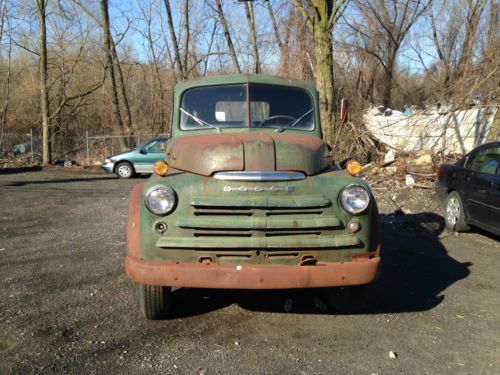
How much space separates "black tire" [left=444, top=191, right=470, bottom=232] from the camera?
7761mm

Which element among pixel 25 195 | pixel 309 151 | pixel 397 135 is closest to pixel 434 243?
pixel 309 151

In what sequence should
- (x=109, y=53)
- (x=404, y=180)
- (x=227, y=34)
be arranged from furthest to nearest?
(x=227, y=34) → (x=109, y=53) → (x=404, y=180)

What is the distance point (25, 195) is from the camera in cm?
1215

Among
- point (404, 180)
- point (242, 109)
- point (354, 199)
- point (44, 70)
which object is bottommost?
point (404, 180)

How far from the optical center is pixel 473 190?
7383 millimetres

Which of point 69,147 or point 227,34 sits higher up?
point 227,34

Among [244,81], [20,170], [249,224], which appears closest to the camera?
[249,224]

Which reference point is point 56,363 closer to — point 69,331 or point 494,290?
point 69,331

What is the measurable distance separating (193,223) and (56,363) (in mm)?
1414

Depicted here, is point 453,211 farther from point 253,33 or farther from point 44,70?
point 253,33

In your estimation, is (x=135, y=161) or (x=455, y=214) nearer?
(x=455, y=214)

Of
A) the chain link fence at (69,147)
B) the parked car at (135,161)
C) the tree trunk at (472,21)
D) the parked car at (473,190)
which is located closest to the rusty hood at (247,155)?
the parked car at (473,190)

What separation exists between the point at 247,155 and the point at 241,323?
150cm

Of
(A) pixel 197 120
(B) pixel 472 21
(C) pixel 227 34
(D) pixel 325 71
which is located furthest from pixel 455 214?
(B) pixel 472 21
